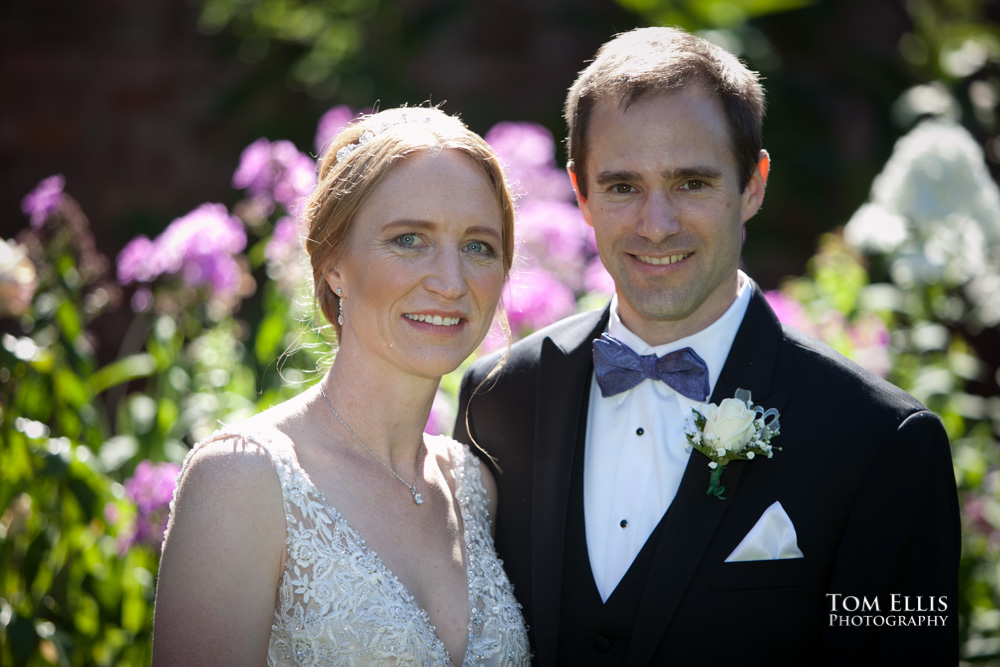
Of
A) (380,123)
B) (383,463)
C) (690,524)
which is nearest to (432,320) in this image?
(383,463)

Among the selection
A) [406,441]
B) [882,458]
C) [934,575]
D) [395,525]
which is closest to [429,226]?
[406,441]

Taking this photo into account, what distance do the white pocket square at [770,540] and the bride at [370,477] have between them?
604 millimetres

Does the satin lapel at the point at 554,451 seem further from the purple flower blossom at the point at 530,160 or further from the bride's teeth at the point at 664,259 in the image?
the purple flower blossom at the point at 530,160

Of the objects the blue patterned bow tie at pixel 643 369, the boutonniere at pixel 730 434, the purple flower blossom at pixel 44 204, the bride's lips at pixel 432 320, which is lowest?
the boutonniere at pixel 730 434

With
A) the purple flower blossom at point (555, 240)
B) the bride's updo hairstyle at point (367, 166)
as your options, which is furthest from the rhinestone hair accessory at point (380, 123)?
the purple flower blossom at point (555, 240)

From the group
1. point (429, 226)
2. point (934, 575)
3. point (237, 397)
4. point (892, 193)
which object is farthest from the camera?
point (892, 193)

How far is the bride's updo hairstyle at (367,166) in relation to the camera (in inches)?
85.6

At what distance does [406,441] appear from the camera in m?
2.32

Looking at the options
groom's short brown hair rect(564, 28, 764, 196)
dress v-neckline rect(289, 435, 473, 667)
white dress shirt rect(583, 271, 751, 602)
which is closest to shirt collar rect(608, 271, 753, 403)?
white dress shirt rect(583, 271, 751, 602)

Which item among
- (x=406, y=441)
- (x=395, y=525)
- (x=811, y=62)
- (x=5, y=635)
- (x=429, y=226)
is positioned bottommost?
(x=5, y=635)

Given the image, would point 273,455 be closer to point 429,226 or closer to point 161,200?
point 429,226

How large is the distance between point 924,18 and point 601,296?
3.65 meters

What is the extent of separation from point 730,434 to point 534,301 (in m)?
1.40

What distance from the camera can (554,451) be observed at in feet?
7.44
